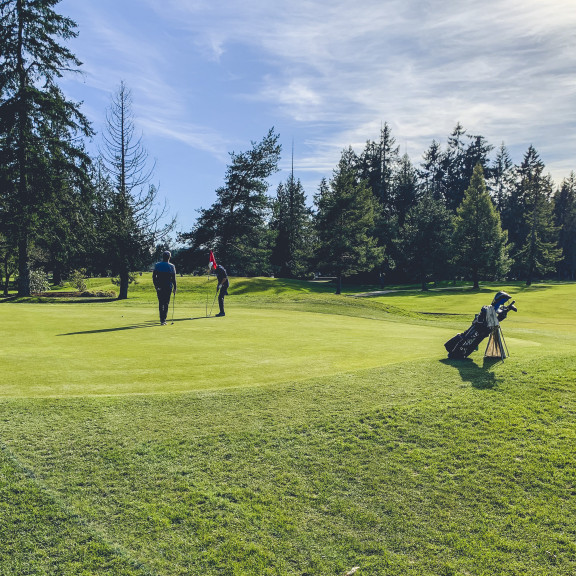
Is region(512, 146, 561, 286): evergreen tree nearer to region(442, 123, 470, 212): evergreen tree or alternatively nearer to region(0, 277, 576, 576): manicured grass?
region(442, 123, 470, 212): evergreen tree

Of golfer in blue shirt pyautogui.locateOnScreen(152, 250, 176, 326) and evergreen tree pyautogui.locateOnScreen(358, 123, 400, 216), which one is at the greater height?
evergreen tree pyautogui.locateOnScreen(358, 123, 400, 216)

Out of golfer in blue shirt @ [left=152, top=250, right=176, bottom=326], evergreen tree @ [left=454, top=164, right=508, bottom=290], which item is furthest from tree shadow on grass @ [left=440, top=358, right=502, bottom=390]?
evergreen tree @ [left=454, top=164, right=508, bottom=290]

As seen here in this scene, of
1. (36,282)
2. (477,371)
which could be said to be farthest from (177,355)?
(36,282)

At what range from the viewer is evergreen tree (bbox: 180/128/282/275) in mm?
58281

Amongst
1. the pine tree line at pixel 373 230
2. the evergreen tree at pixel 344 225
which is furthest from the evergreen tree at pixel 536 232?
the evergreen tree at pixel 344 225

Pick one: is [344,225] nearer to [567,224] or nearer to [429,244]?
[429,244]

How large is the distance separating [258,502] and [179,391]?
8.69 feet

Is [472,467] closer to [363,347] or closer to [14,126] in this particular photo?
[363,347]

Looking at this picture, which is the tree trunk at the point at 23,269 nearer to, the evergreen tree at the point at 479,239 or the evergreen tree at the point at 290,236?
the evergreen tree at the point at 290,236

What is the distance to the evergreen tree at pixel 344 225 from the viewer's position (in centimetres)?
5009

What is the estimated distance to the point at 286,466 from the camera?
15.9 feet

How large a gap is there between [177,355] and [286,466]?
4505 mm

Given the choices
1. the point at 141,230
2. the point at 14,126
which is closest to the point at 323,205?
the point at 141,230

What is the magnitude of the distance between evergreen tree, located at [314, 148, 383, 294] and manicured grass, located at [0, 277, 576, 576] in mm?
43030
